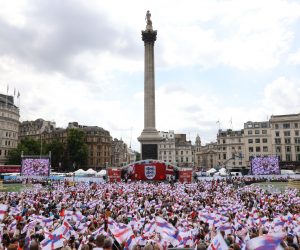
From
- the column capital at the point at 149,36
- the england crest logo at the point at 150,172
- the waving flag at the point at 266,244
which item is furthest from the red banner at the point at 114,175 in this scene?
the waving flag at the point at 266,244

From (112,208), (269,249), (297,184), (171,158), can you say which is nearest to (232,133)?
(171,158)

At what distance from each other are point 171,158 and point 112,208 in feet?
553

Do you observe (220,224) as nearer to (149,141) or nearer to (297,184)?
(297,184)

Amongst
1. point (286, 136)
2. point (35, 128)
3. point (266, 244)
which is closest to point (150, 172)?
point (266, 244)

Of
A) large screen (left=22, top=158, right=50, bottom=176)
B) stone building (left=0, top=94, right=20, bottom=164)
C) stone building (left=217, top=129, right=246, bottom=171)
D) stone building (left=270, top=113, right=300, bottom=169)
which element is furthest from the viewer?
stone building (left=217, top=129, right=246, bottom=171)

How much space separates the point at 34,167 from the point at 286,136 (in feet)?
306

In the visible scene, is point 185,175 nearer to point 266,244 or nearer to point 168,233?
point 168,233

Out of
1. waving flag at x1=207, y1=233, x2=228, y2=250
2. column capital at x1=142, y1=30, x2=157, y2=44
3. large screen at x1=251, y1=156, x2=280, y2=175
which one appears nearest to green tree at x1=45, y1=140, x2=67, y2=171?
column capital at x1=142, y1=30, x2=157, y2=44

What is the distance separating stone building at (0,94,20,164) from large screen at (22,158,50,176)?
59.2m

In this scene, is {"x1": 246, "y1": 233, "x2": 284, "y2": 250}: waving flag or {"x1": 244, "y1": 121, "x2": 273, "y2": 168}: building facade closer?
{"x1": 246, "y1": 233, "x2": 284, "y2": 250}: waving flag

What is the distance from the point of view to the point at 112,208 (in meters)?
23.4

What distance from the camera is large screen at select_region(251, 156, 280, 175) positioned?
2699 inches

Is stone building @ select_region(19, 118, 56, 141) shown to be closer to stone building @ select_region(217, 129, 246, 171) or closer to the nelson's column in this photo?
stone building @ select_region(217, 129, 246, 171)

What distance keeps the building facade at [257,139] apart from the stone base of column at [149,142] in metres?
69.7
